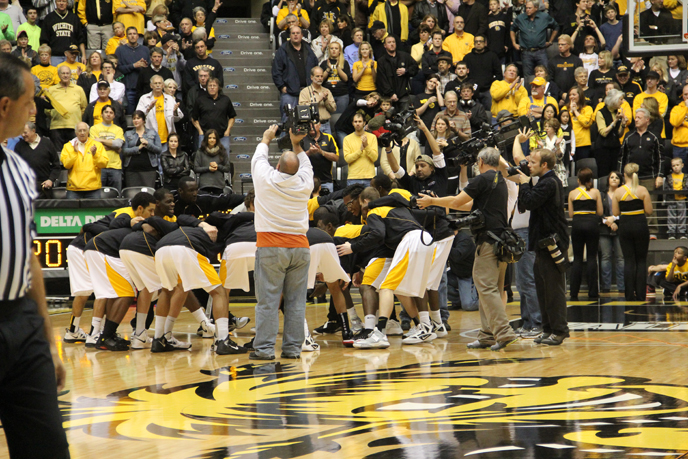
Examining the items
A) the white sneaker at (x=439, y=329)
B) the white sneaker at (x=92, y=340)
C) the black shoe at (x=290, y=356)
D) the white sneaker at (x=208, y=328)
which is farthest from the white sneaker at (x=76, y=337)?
the white sneaker at (x=439, y=329)

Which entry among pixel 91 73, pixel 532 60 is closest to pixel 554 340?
pixel 532 60

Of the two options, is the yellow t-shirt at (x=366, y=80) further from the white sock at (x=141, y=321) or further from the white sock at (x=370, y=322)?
the white sock at (x=141, y=321)

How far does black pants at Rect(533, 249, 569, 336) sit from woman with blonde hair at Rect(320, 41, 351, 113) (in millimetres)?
8539

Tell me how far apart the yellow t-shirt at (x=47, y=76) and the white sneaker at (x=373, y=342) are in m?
9.55

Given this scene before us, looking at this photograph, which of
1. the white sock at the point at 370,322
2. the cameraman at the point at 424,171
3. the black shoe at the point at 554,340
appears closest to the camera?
the black shoe at the point at 554,340

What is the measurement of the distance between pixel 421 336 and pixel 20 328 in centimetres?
652

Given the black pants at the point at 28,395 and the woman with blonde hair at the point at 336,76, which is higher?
the woman with blonde hair at the point at 336,76

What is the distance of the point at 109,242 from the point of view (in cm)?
926

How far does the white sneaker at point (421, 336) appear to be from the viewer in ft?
29.1

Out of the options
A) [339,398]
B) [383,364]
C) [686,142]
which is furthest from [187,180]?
[686,142]

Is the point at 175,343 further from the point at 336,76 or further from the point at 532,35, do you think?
the point at 532,35

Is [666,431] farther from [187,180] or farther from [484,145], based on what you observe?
[187,180]

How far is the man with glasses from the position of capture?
17266mm

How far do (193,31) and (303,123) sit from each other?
10059 mm
